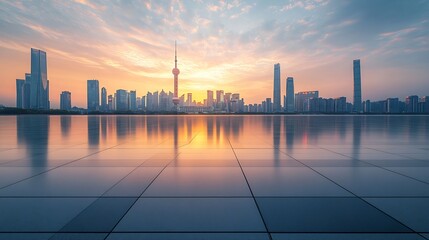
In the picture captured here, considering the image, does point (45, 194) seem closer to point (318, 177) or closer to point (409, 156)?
point (318, 177)

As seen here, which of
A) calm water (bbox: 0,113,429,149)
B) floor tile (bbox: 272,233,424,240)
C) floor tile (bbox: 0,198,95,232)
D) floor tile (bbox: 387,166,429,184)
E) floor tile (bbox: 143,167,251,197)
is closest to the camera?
floor tile (bbox: 272,233,424,240)

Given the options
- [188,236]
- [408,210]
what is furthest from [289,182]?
[188,236]

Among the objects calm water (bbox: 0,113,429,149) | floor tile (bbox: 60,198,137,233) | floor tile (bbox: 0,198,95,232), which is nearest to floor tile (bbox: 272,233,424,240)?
floor tile (bbox: 60,198,137,233)

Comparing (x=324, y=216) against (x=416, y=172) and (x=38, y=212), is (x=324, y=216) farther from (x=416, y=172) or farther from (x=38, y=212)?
(x=38, y=212)

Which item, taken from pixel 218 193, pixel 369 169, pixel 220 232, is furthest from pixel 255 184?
pixel 369 169

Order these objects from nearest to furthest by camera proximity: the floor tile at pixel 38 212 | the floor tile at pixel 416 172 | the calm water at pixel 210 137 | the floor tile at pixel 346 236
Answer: the floor tile at pixel 346 236 → the floor tile at pixel 38 212 → the floor tile at pixel 416 172 → the calm water at pixel 210 137

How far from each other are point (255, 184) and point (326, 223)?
81.4 inches

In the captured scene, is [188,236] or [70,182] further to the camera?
[70,182]

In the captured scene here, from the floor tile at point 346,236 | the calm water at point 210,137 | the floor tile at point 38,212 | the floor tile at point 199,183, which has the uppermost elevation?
the calm water at point 210,137

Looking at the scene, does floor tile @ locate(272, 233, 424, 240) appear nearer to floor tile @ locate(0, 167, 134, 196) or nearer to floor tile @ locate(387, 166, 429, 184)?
floor tile @ locate(387, 166, 429, 184)

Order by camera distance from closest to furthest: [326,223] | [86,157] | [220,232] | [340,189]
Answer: [220,232], [326,223], [340,189], [86,157]

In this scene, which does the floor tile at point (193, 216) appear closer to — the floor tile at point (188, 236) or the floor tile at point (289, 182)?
the floor tile at point (188, 236)

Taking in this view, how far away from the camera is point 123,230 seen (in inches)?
135

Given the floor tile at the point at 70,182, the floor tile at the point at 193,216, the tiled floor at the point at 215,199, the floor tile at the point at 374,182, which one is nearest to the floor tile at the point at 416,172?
the tiled floor at the point at 215,199
